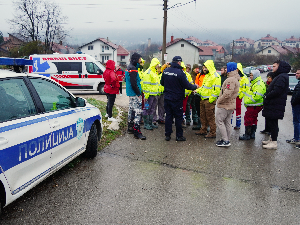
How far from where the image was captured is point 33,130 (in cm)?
304

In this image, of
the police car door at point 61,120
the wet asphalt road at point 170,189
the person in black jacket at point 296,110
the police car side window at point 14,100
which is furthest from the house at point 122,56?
the police car side window at point 14,100

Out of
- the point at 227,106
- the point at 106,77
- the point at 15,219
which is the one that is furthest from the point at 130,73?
the point at 15,219

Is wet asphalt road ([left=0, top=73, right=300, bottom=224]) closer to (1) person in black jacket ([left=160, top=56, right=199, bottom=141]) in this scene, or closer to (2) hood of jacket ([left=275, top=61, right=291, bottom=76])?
(1) person in black jacket ([left=160, top=56, right=199, bottom=141])

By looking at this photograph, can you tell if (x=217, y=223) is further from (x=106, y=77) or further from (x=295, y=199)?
(x=106, y=77)

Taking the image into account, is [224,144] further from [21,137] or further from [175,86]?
[21,137]

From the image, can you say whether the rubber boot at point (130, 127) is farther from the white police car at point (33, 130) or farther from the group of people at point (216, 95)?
the white police car at point (33, 130)

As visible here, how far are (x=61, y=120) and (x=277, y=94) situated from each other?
4.31 meters

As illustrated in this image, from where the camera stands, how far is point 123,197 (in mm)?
3629

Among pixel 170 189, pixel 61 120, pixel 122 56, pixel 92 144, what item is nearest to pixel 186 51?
pixel 122 56

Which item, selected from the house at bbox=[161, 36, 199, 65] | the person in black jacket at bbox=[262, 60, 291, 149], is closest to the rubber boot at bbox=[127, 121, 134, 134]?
the person in black jacket at bbox=[262, 60, 291, 149]

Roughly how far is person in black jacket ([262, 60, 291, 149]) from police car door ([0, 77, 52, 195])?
4493mm

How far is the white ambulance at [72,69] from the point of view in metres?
13.4

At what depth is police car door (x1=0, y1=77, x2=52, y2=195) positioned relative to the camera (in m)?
2.70

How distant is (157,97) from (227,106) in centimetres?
238
